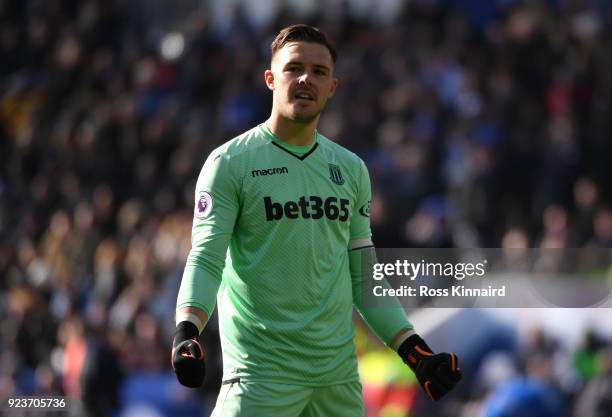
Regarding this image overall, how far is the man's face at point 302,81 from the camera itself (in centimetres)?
492

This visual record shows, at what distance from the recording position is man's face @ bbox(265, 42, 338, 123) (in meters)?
4.92

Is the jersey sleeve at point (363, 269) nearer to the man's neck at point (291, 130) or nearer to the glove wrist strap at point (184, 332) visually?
the man's neck at point (291, 130)

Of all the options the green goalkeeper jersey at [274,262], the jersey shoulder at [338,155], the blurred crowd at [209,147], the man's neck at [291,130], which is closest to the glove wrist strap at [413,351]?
the green goalkeeper jersey at [274,262]

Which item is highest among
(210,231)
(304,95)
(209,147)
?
(209,147)

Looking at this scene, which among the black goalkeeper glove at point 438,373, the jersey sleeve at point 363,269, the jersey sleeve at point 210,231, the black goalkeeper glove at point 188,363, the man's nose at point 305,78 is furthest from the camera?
the jersey sleeve at point 363,269

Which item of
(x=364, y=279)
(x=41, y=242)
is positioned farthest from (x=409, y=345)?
(x=41, y=242)

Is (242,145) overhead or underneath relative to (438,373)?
overhead

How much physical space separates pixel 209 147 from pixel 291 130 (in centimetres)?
953

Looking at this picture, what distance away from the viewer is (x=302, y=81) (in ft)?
16.1

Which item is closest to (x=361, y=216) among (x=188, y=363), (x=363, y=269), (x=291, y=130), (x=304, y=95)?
A: (x=363, y=269)

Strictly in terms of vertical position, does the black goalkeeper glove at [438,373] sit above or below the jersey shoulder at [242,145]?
below

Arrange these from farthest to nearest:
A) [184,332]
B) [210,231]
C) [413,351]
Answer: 1. [413,351]
2. [210,231]
3. [184,332]

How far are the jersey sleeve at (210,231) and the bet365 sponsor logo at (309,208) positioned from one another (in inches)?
5.3

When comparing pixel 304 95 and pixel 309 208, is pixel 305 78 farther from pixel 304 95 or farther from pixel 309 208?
pixel 309 208
